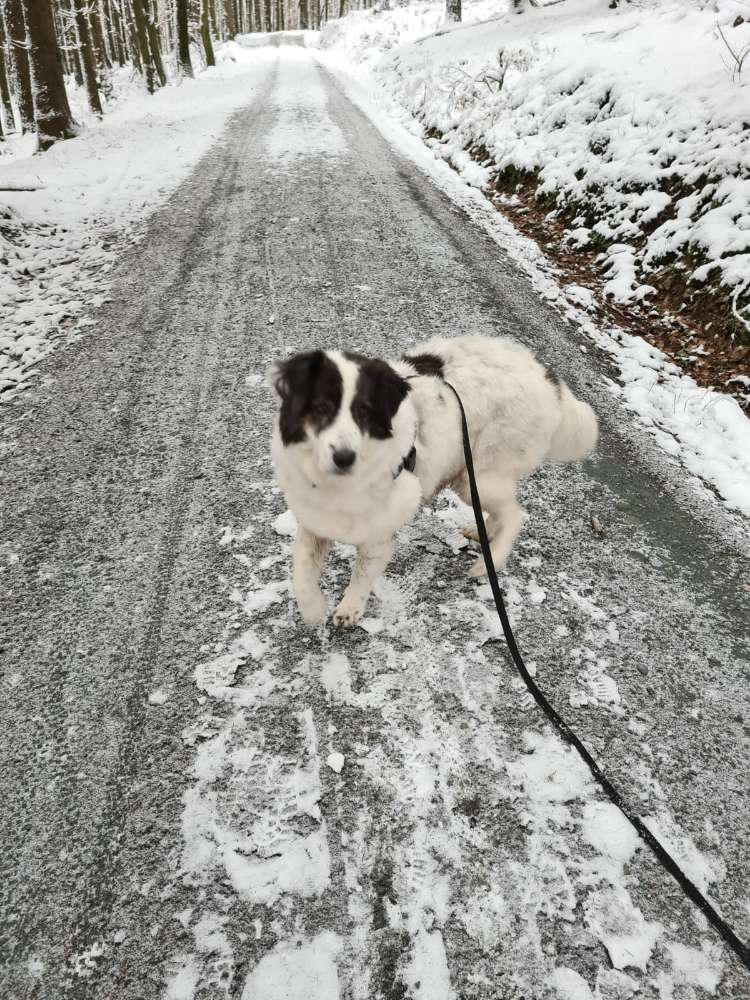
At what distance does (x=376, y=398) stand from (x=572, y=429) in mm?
1625

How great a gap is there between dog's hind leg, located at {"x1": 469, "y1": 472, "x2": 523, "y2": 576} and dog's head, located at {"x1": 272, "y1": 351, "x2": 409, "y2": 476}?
119 cm

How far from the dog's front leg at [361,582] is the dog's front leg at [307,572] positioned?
0.20 metres

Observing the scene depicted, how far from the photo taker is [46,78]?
38.5ft

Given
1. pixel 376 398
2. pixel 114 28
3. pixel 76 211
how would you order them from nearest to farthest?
pixel 376 398
pixel 76 211
pixel 114 28

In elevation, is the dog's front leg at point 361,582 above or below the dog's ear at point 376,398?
below

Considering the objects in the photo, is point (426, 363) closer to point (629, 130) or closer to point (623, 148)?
point (623, 148)

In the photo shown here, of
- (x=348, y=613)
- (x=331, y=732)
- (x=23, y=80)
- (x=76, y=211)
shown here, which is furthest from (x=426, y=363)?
(x=23, y=80)

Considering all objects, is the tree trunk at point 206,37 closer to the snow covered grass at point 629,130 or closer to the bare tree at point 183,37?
the bare tree at point 183,37

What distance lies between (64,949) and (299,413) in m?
2.22

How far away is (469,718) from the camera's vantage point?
108 inches

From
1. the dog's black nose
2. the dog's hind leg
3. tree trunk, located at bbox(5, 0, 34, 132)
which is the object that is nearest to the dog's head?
the dog's black nose

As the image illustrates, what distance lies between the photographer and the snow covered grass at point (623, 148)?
198 inches

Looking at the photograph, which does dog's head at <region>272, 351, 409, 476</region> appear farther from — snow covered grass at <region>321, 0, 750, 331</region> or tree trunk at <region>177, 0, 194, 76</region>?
tree trunk at <region>177, 0, 194, 76</region>

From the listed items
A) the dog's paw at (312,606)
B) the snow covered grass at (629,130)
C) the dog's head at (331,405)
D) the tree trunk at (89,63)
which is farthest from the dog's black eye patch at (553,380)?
the tree trunk at (89,63)
